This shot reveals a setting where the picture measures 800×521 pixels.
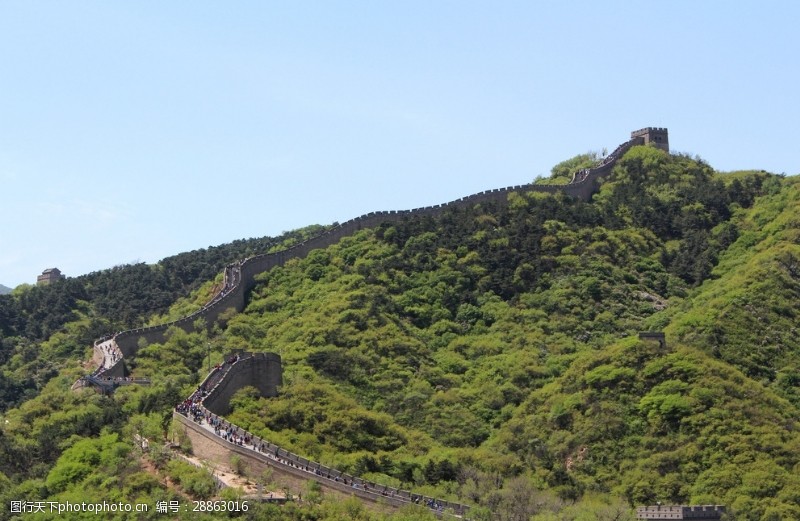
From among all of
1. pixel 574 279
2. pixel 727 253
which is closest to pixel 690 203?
pixel 727 253

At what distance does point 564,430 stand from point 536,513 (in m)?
14.4

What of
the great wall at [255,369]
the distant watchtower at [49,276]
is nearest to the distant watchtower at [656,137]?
the great wall at [255,369]

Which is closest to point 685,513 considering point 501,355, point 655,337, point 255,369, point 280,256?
point 655,337

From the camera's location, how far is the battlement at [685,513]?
263ft

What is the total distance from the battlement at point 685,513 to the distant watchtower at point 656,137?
68.4m

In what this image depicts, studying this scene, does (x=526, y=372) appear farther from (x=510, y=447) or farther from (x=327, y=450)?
(x=327, y=450)

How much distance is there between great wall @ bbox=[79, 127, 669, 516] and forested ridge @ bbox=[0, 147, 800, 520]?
1157 mm

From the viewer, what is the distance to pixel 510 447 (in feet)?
315

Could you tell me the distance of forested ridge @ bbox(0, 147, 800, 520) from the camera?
87.8 m

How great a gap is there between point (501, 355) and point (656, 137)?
134ft

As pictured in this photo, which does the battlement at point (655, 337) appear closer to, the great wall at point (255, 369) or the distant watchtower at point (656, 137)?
the great wall at point (255, 369)

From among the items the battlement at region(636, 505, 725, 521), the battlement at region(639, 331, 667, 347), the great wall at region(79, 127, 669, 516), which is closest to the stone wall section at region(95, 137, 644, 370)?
the great wall at region(79, 127, 669, 516)

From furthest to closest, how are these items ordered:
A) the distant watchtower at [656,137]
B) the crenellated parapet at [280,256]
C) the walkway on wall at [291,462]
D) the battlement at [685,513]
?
the distant watchtower at [656,137] → the crenellated parapet at [280,256] → the walkway on wall at [291,462] → the battlement at [685,513]

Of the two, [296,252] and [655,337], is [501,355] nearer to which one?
[655,337]
